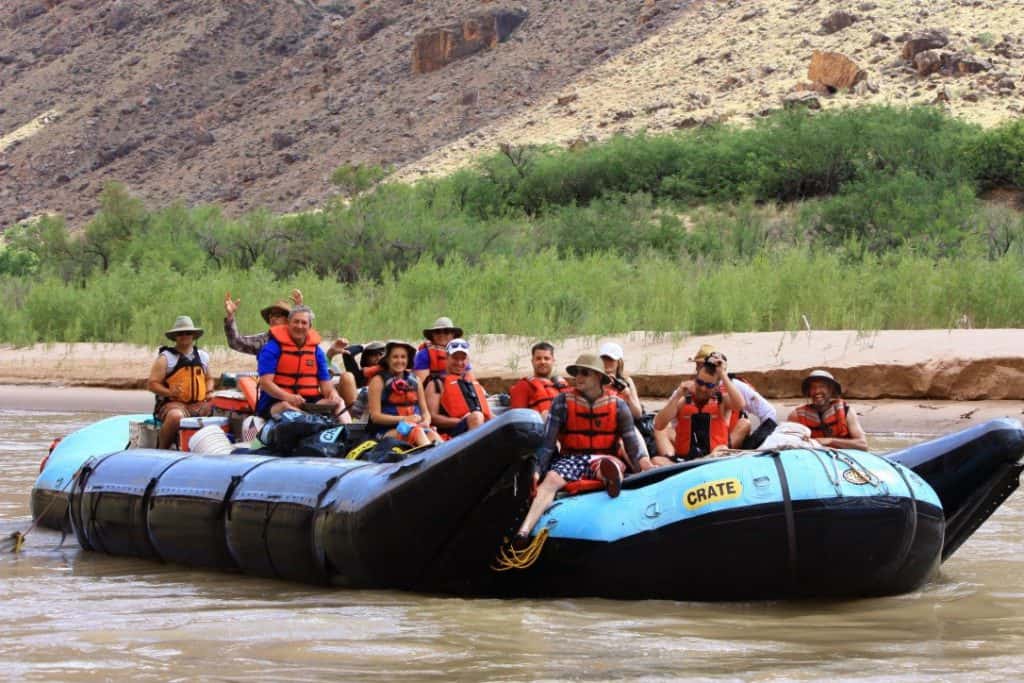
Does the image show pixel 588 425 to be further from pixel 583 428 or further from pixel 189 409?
pixel 189 409

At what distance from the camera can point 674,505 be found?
814 centimetres

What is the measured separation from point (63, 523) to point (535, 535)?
4.19 m

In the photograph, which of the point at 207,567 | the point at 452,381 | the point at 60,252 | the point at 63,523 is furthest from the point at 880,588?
the point at 60,252

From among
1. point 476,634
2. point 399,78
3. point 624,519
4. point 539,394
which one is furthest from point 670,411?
point 399,78

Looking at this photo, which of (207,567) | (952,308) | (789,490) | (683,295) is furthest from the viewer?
(683,295)

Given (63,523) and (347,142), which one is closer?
(63,523)

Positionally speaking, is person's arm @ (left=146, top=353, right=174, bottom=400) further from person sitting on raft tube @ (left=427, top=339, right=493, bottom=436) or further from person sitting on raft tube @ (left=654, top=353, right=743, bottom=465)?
person sitting on raft tube @ (left=654, top=353, right=743, bottom=465)

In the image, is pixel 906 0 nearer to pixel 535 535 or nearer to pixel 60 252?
pixel 60 252

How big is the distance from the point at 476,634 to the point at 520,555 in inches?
33.3

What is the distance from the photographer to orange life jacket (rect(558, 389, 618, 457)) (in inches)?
346

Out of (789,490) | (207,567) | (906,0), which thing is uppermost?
(906,0)

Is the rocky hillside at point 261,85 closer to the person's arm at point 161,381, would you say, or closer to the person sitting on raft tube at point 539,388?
the person's arm at point 161,381

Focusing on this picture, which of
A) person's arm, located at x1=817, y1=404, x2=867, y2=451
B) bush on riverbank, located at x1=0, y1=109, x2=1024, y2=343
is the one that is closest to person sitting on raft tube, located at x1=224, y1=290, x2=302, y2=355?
person's arm, located at x1=817, y1=404, x2=867, y2=451

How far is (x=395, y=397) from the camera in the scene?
10.1 meters
